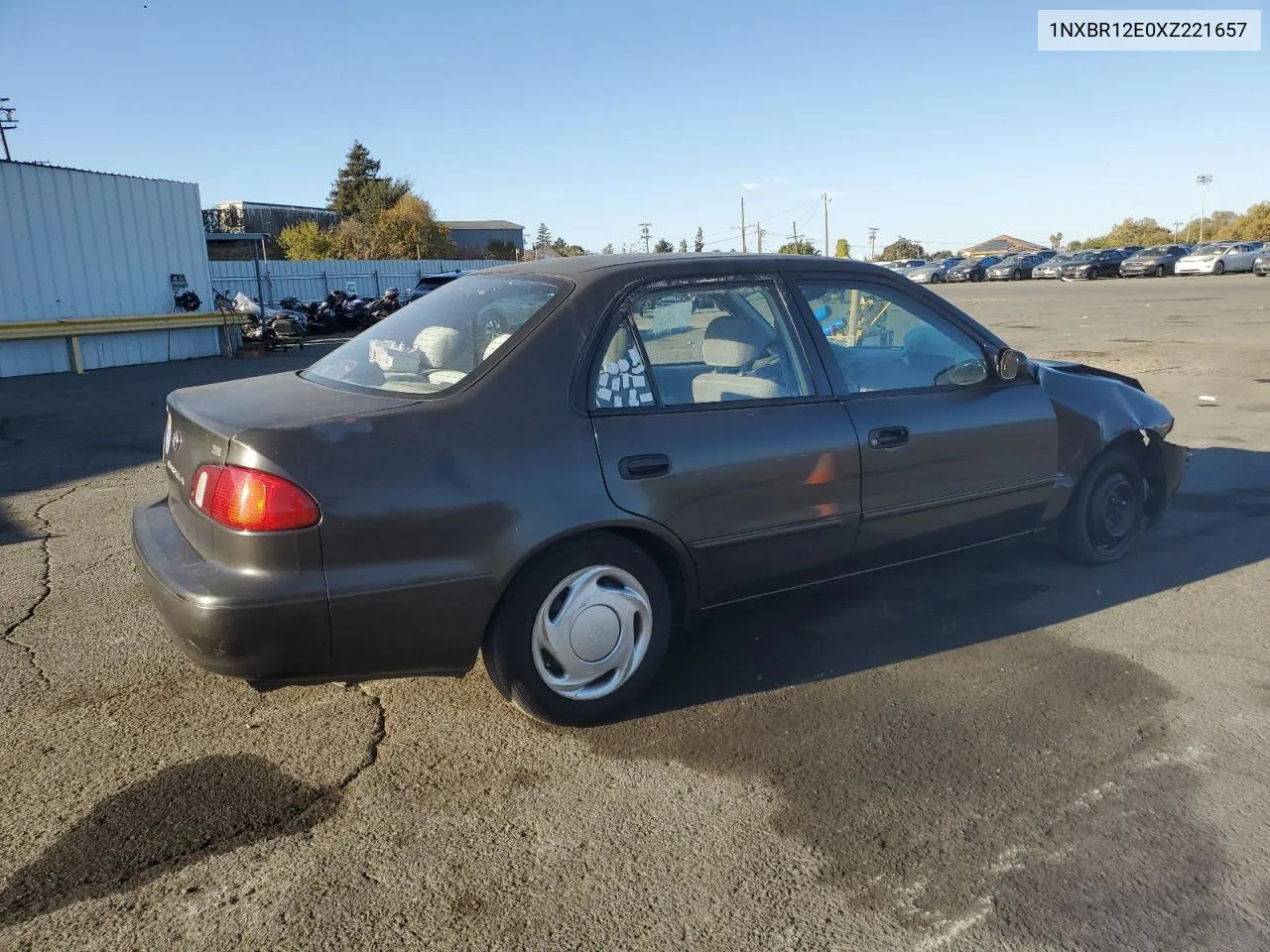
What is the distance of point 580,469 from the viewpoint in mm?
3135

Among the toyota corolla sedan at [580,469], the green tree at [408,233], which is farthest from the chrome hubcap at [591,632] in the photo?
the green tree at [408,233]

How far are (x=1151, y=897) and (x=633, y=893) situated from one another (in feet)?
4.31

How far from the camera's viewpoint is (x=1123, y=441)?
4820 mm

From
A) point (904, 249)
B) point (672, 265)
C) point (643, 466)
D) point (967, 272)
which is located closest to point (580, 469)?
point (643, 466)

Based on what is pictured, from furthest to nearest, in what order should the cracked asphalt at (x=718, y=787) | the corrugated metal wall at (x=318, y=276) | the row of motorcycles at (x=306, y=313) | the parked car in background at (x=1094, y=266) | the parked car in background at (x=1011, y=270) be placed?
the parked car in background at (x=1011, y=270), the parked car in background at (x=1094, y=266), the corrugated metal wall at (x=318, y=276), the row of motorcycles at (x=306, y=313), the cracked asphalt at (x=718, y=787)

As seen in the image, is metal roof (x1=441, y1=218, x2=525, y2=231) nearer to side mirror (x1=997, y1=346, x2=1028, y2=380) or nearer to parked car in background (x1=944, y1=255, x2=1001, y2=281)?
parked car in background (x1=944, y1=255, x2=1001, y2=281)

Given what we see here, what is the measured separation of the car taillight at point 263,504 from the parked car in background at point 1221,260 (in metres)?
49.6

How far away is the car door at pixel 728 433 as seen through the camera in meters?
3.30

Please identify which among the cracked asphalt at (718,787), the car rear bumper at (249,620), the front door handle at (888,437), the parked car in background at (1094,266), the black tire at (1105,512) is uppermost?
the parked car in background at (1094,266)

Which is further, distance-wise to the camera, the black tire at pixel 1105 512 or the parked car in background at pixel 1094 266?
the parked car in background at pixel 1094 266

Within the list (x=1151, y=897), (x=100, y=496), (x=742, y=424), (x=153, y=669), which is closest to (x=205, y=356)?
(x=100, y=496)

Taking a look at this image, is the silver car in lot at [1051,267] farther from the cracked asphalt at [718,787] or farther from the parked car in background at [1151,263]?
the cracked asphalt at [718,787]

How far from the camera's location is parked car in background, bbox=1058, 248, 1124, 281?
4663 centimetres

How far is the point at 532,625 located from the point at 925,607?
213 centimetres
